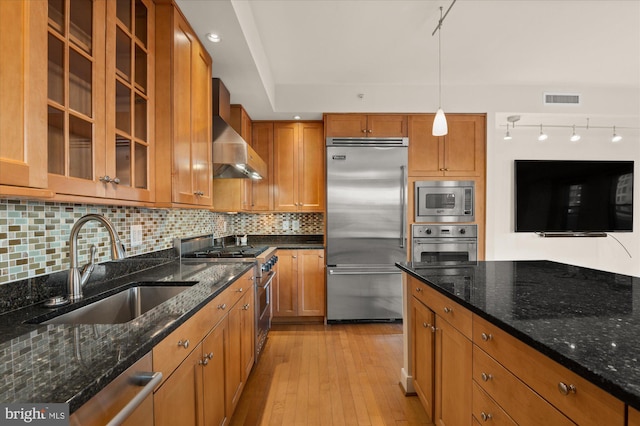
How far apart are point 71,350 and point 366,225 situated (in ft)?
9.42

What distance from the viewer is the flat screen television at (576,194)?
382cm

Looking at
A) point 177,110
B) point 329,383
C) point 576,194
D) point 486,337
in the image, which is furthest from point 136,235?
point 576,194

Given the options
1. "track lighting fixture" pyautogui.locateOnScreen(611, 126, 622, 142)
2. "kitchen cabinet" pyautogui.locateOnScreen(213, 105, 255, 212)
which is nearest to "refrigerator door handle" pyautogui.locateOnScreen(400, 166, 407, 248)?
"kitchen cabinet" pyautogui.locateOnScreen(213, 105, 255, 212)

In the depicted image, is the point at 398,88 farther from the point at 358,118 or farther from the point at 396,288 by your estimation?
the point at 396,288

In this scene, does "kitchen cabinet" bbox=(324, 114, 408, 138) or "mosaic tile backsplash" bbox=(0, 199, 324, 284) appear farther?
"kitchen cabinet" bbox=(324, 114, 408, 138)

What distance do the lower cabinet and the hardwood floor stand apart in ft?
0.76

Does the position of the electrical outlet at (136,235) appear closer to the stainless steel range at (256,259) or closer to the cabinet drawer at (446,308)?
the stainless steel range at (256,259)

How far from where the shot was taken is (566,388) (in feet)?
2.45

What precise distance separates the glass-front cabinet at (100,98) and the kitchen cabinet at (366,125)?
2.16 metres

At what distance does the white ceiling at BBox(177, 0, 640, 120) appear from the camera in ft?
7.06

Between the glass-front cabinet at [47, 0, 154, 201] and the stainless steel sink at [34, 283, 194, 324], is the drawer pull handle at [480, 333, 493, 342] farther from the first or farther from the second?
the glass-front cabinet at [47, 0, 154, 201]

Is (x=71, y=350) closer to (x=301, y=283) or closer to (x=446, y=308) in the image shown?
(x=446, y=308)

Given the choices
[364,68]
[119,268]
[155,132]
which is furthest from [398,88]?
[119,268]

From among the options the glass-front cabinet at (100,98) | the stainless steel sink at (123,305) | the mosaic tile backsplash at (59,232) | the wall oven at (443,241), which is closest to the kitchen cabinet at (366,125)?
the wall oven at (443,241)
